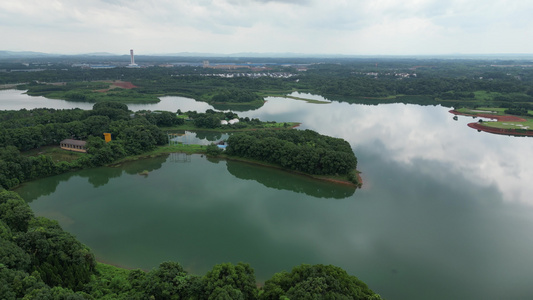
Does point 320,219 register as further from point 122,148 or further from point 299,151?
point 122,148

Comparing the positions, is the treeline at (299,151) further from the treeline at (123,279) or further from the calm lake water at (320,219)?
the treeline at (123,279)

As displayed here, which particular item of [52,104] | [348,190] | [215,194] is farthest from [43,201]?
[52,104]

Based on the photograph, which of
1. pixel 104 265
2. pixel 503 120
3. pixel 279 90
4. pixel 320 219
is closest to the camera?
pixel 104 265

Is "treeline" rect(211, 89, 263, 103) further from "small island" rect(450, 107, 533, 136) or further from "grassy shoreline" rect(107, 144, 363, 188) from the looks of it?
"small island" rect(450, 107, 533, 136)

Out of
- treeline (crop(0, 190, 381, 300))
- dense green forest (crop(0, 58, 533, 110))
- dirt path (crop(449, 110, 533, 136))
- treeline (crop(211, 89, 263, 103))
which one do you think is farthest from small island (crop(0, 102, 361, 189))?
dense green forest (crop(0, 58, 533, 110))

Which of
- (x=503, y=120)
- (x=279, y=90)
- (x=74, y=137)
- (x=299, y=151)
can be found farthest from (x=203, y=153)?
(x=279, y=90)

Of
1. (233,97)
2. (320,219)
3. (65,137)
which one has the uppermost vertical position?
(233,97)

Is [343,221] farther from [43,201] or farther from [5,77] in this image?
[5,77]
